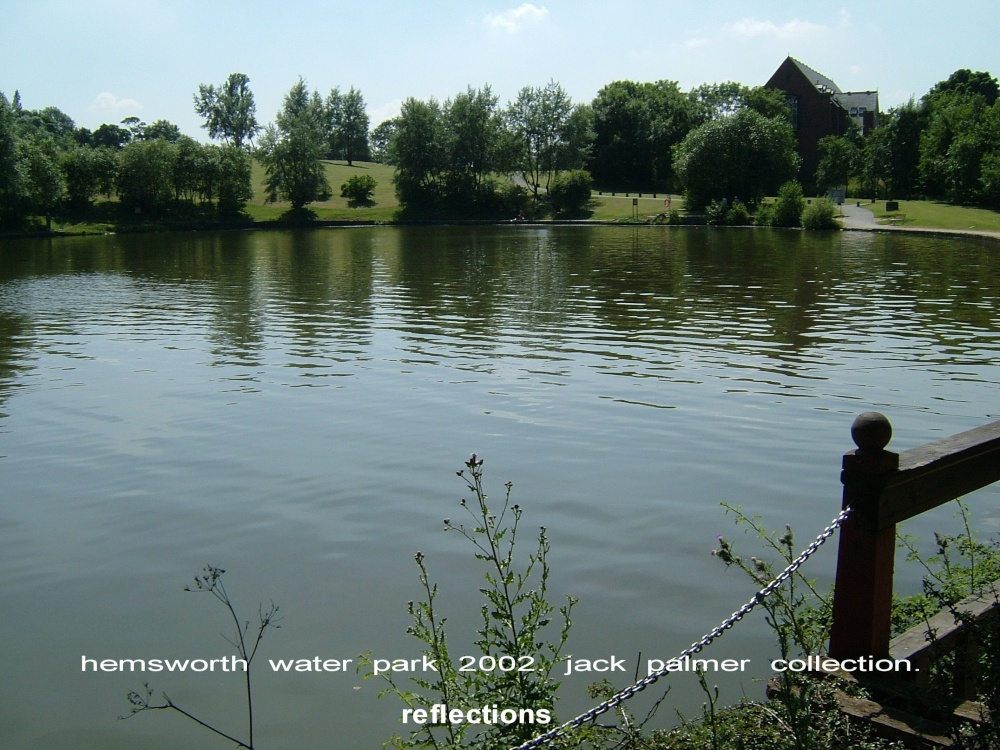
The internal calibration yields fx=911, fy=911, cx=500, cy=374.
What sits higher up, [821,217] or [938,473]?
[821,217]

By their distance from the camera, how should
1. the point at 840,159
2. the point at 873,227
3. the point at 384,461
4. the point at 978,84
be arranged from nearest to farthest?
the point at 384,461 < the point at 873,227 < the point at 840,159 < the point at 978,84

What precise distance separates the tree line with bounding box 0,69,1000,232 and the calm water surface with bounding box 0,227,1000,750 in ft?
195

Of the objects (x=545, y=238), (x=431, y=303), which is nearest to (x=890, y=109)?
(x=545, y=238)

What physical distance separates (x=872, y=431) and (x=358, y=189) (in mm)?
100872

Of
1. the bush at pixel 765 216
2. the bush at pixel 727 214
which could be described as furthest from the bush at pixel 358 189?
the bush at pixel 765 216

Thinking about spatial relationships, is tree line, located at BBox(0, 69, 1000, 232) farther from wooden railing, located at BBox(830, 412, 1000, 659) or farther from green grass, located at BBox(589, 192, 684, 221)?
wooden railing, located at BBox(830, 412, 1000, 659)

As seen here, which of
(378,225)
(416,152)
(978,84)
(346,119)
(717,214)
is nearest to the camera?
(717,214)

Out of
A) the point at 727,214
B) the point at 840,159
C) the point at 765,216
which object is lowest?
the point at 765,216

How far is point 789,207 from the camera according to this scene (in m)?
67.1

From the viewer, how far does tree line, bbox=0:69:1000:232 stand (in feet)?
255

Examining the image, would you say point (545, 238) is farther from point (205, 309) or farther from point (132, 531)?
point (132, 531)

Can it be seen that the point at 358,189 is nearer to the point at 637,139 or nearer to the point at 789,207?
the point at 637,139

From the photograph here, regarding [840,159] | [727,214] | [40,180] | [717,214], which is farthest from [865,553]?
[840,159]

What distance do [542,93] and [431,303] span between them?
85.2 metres
